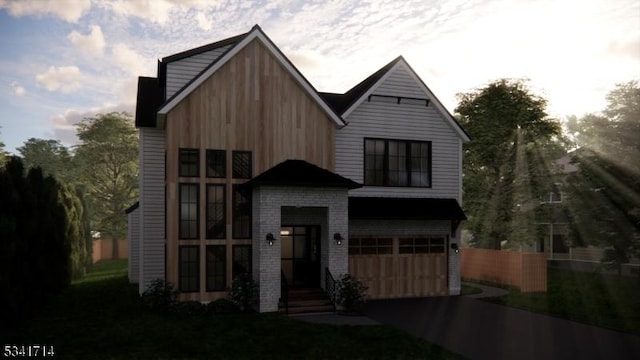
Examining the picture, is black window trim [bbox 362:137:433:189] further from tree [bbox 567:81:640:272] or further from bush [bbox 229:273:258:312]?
tree [bbox 567:81:640:272]

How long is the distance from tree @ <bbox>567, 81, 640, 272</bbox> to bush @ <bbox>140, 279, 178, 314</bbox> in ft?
57.9

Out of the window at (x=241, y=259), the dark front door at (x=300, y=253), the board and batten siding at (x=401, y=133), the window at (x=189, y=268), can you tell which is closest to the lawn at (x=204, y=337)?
the window at (x=189, y=268)

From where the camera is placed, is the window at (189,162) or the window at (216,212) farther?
the window at (216,212)

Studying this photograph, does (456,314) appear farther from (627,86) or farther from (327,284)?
(627,86)

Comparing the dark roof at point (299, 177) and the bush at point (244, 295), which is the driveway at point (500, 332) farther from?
the dark roof at point (299, 177)

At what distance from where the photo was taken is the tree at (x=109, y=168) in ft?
149

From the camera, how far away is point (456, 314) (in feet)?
53.9

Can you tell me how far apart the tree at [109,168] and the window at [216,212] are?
3126 cm

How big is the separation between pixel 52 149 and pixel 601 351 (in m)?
70.5

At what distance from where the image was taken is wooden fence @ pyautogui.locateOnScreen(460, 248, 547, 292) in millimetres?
21875

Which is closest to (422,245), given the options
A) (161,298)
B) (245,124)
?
(245,124)

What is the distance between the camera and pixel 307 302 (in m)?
16.8

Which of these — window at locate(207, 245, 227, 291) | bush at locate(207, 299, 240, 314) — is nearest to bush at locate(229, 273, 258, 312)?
bush at locate(207, 299, 240, 314)

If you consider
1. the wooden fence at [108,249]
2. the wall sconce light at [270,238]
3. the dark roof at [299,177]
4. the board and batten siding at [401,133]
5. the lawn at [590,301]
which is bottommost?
the wooden fence at [108,249]
